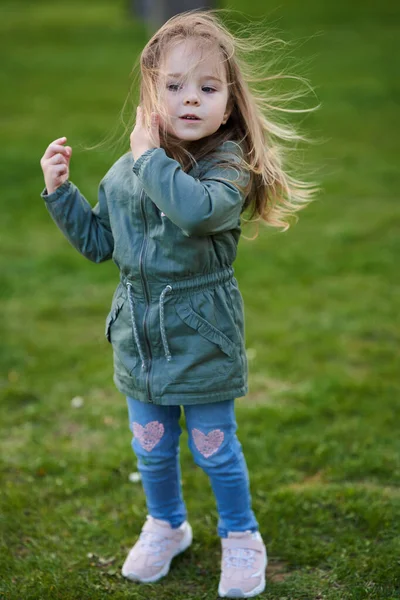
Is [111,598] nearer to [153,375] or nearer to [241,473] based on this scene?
[241,473]

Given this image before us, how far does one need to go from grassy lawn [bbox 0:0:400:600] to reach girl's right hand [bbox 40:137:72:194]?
1009 millimetres

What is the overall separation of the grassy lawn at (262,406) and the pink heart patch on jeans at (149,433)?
0.50 meters

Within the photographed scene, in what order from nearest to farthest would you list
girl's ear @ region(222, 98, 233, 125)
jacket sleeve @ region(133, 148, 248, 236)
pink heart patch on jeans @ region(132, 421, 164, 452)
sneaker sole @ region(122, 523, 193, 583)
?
jacket sleeve @ region(133, 148, 248, 236) → girl's ear @ region(222, 98, 233, 125) → pink heart patch on jeans @ region(132, 421, 164, 452) → sneaker sole @ region(122, 523, 193, 583)

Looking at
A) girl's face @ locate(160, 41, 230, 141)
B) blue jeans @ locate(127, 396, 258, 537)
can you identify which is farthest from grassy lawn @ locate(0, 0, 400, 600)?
girl's face @ locate(160, 41, 230, 141)

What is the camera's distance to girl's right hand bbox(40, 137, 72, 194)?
264cm

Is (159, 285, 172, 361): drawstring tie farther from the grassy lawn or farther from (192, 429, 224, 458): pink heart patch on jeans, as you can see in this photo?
the grassy lawn

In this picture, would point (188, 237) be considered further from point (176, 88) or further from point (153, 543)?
point (153, 543)

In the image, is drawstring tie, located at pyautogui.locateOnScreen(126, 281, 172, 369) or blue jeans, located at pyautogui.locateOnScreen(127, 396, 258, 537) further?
blue jeans, located at pyautogui.locateOnScreen(127, 396, 258, 537)

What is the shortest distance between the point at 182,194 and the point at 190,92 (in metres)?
0.32

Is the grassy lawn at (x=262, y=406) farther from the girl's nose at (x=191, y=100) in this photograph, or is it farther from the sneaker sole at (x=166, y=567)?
the girl's nose at (x=191, y=100)

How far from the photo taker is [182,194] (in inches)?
93.4

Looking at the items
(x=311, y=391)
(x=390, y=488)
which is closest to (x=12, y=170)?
(x=311, y=391)

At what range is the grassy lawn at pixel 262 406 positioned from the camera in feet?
9.87

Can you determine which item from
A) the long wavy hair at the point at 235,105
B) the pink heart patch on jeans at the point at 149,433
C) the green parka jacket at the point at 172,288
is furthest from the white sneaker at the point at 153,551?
the long wavy hair at the point at 235,105
